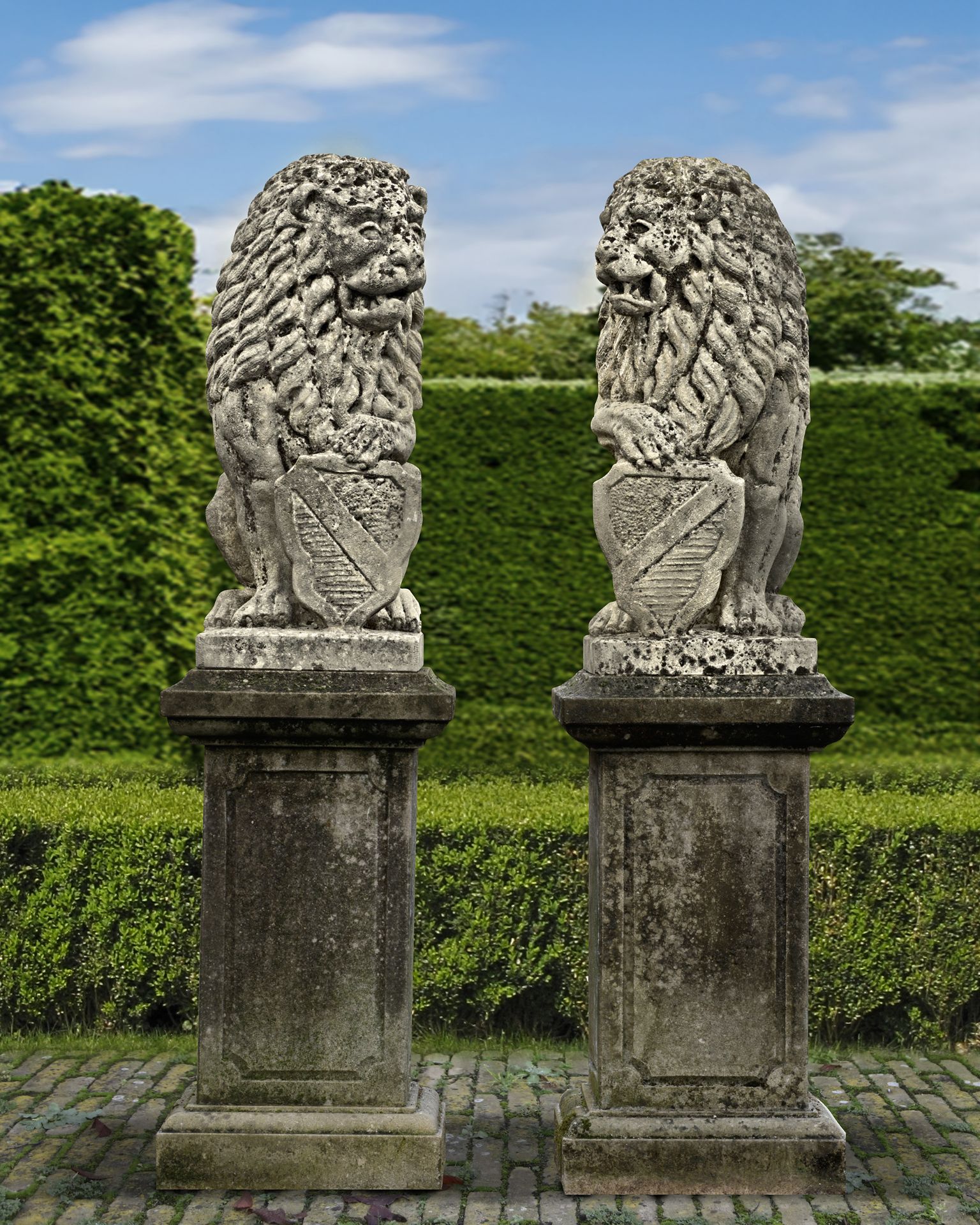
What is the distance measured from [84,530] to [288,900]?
533cm

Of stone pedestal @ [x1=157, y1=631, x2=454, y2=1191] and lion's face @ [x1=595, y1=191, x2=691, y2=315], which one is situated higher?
lion's face @ [x1=595, y1=191, x2=691, y2=315]

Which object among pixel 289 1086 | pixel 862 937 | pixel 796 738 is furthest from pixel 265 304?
pixel 862 937

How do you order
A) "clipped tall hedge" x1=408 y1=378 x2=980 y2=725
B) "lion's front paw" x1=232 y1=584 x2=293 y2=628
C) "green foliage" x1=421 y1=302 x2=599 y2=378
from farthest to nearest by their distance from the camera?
"green foliage" x1=421 y1=302 x2=599 y2=378 < "clipped tall hedge" x1=408 y1=378 x2=980 y2=725 < "lion's front paw" x1=232 y1=584 x2=293 y2=628

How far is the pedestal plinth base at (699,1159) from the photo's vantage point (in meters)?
4.57

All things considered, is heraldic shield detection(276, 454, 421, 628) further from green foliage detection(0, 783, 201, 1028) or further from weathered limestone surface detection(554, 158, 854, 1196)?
green foliage detection(0, 783, 201, 1028)

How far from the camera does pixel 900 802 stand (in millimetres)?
6859

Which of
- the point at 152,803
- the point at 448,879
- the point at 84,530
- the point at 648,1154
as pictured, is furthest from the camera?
the point at 84,530

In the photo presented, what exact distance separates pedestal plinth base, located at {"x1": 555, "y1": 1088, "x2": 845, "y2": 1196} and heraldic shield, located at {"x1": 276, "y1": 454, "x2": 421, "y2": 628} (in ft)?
6.08

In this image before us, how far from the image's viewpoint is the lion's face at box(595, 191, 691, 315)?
464 cm

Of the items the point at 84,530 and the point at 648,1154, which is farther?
the point at 84,530

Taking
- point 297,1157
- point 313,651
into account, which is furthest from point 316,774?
point 297,1157

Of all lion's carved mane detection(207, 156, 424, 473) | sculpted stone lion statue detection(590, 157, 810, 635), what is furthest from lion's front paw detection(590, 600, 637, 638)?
lion's carved mane detection(207, 156, 424, 473)

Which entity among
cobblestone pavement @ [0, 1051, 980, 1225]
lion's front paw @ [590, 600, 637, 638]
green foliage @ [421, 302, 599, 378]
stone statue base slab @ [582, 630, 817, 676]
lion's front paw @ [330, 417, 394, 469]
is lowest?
cobblestone pavement @ [0, 1051, 980, 1225]

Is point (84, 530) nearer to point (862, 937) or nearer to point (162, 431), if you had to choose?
point (162, 431)
